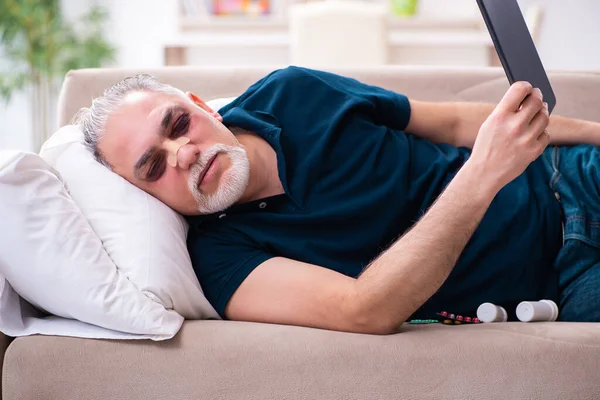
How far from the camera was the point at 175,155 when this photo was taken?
1375 millimetres

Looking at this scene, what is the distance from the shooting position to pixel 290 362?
1016mm

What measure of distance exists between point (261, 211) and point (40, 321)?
1.62ft

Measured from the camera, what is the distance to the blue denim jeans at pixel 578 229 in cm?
129

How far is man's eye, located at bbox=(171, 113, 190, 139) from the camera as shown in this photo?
1407 mm

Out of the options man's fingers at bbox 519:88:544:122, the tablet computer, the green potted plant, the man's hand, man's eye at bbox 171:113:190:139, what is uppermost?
the tablet computer

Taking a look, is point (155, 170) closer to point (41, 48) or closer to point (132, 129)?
point (132, 129)

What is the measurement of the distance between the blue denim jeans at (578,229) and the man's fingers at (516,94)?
0.35 metres

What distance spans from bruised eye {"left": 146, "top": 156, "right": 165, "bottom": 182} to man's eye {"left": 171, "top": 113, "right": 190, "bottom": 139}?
0.06m

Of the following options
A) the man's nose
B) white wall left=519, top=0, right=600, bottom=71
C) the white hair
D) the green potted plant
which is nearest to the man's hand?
the man's nose

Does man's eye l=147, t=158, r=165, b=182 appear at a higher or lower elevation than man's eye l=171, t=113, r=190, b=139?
lower

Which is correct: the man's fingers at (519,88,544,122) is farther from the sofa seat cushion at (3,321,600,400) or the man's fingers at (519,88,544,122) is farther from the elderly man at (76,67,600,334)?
the sofa seat cushion at (3,321,600,400)

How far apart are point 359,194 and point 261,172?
22cm

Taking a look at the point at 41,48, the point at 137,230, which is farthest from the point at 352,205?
the point at 41,48

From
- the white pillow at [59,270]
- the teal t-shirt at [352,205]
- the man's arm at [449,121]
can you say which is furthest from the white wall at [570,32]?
the white pillow at [59,270]
